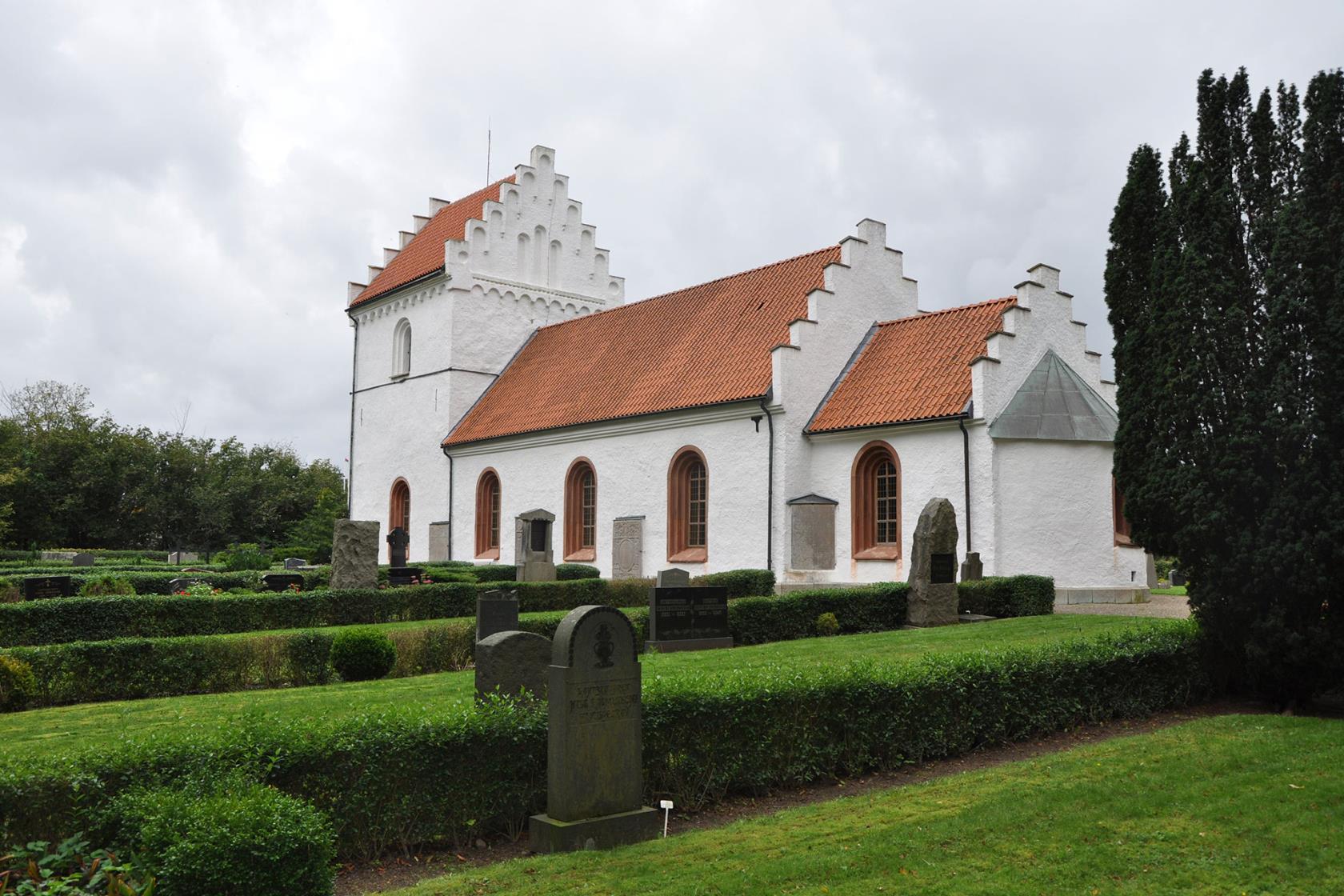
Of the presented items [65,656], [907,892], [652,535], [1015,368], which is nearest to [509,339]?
[652,535]

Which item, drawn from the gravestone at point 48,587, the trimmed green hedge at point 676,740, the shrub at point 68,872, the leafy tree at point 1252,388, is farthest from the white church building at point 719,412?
the shrub at point 68,872

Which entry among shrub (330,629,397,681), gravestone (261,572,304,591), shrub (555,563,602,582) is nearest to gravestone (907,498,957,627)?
shrub (330,629,397,681)

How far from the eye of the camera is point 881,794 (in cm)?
702

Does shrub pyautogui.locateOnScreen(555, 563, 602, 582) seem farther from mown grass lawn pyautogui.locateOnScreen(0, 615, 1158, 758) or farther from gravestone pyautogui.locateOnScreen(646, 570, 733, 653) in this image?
mown grass lawn pyautogui.locateOnScreen(0, 615, 1158, 758)

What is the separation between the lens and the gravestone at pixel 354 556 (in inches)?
696

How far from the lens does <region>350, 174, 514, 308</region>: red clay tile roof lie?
1219 inches

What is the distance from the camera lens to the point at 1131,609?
17531 mm

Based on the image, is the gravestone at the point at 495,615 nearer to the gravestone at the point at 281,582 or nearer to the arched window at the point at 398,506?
the gravestone at the point at 281,582

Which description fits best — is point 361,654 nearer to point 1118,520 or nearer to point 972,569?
point 972,569

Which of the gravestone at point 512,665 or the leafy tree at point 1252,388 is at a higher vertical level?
the leafy tree at point 1252,388

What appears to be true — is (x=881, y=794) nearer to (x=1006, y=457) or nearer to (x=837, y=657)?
(x=837, y=657)

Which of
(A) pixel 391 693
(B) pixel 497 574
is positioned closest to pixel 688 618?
(A) pixel 391 693

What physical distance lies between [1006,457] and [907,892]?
1417 cm

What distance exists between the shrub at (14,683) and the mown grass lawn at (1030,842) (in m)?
7.36
